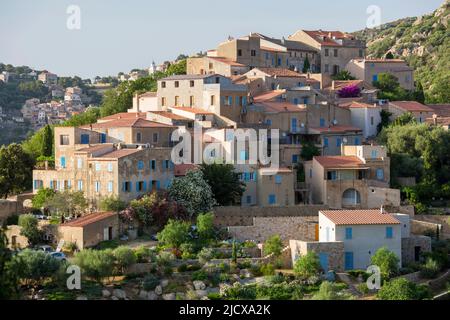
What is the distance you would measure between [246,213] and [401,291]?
33.7 feet

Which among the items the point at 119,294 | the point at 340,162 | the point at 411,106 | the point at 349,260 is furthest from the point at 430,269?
the point at 411,106

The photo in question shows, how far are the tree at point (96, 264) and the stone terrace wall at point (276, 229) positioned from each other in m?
7.52

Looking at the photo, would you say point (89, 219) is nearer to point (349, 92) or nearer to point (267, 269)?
point (267, 269)

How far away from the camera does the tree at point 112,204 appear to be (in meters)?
48.0

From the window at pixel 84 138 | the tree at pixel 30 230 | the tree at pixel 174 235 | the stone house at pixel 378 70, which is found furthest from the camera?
the stone house at pixel 378 70

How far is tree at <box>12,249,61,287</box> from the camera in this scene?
40969 mm

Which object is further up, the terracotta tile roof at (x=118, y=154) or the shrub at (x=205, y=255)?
the terracotta tile roof at (x=118, y=154)

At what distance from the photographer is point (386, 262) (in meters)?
44.3

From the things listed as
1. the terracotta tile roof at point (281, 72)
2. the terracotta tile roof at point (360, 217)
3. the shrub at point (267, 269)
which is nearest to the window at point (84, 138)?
the terracotta tile roof at point (360, 217)

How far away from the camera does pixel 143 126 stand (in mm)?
53781

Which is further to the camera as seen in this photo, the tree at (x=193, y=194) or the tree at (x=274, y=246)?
the tree at (x=193, y=194)

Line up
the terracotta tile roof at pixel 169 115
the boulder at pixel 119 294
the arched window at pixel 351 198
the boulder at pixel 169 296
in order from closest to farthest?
the boulder at pixel 119 294
the boulder at pixel 169 296
the arched window at pixel 351 198
the terracotta tile roof at pixel 169 115

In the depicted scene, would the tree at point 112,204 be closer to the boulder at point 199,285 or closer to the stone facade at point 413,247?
the boulder at point 199,285

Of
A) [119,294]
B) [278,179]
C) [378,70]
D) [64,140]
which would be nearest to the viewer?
[119,294]
